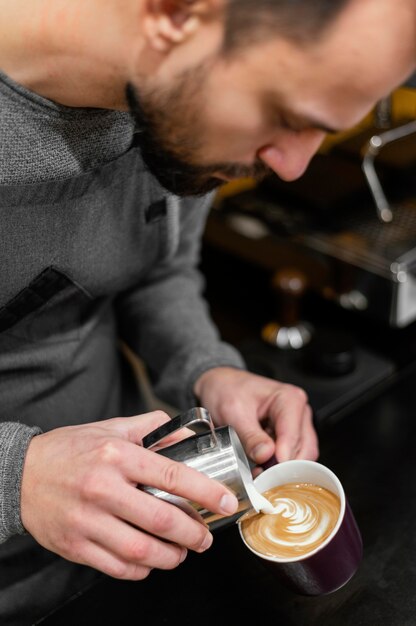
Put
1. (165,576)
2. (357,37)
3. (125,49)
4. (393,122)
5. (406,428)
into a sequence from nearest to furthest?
(357,37) → (125,49) → (165,576) → (406,428) → (393,122)

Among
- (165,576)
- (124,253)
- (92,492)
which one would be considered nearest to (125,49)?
(124,253)

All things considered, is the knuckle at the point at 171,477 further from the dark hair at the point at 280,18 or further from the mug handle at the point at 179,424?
the dark hair at the point at 280,18

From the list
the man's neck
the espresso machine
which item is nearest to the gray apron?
the man's neck

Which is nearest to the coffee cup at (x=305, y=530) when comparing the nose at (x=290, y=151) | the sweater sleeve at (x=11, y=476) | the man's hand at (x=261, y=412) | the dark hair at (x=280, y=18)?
the man's hand at (x=261, y=412)

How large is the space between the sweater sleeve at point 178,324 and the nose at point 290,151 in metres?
0.36

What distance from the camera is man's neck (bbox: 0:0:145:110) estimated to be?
35.2 inches

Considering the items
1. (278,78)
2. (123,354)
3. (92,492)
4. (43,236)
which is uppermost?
(278,78)

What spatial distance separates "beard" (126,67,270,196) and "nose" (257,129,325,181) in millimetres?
25

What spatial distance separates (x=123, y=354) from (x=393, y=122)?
0.69 m

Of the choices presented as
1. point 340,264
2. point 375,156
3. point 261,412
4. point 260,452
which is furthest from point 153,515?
point 375,156

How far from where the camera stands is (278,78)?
0.83 m

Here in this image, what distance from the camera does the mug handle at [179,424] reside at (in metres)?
0.85

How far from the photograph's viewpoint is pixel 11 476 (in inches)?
35.7

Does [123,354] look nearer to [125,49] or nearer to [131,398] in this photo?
[131,398]
